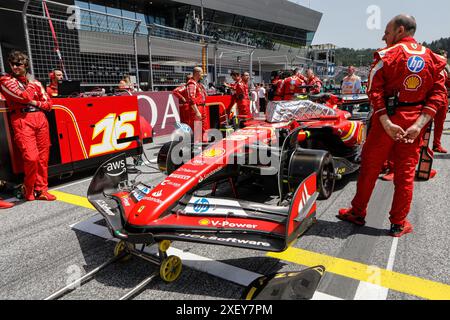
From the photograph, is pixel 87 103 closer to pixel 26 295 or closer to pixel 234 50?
pixel 26 295

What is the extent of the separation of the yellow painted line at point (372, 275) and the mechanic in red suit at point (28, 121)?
10.9 feet

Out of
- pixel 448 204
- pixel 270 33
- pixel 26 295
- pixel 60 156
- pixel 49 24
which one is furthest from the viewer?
pixel 270 33

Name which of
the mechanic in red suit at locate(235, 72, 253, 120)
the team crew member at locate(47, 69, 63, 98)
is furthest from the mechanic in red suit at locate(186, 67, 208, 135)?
the team crew member at locate(47, 69, 63, 98)

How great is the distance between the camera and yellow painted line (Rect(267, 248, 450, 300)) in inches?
89.0

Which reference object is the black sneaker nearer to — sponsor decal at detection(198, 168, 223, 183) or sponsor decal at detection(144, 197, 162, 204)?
sponsor decal at detection(198, 168, 223, 183)

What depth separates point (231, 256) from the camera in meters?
2.82

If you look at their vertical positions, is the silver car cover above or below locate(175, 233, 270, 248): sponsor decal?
above

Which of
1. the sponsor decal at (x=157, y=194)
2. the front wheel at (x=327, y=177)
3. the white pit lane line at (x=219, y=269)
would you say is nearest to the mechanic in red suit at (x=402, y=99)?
the front wheel at (x=327, y=177)

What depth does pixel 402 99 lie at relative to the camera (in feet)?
9.73

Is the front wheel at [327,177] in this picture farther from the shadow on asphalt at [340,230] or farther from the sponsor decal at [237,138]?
the sponsor decal at [237,138]

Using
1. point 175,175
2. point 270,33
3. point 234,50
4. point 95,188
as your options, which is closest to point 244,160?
point 175,175

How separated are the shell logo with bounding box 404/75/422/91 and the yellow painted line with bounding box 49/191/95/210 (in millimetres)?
3770
